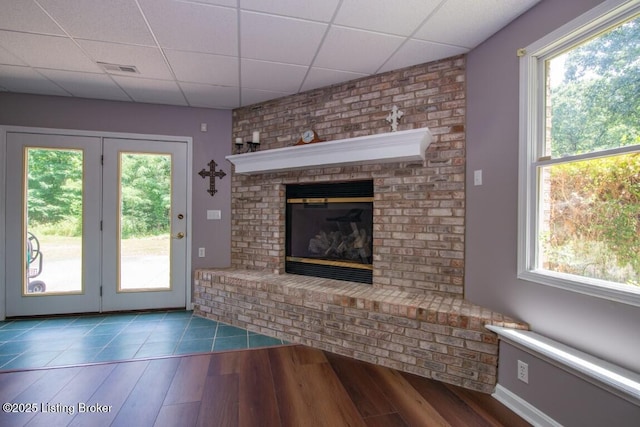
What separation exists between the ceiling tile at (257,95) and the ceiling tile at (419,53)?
1.16 m

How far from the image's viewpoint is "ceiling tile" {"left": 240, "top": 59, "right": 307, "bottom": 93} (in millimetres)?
2411

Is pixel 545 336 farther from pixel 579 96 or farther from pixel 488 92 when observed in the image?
pixel 488 92

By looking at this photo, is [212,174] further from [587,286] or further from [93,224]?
[587,286]

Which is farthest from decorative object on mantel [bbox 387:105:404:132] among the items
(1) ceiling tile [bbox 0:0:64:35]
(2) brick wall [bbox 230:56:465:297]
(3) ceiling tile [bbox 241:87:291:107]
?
(1) ceiling tile [bbox 0:0:64:35]

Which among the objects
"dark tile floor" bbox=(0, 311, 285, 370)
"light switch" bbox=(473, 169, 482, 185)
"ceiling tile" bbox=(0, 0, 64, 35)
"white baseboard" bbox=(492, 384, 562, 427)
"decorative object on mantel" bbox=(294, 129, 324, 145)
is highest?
"ceiling tile" bbox=(0, 0, 64, 35)

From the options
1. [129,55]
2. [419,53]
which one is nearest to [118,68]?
[129,55]

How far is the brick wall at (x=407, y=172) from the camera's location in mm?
2254

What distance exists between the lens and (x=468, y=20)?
1832 millimetres

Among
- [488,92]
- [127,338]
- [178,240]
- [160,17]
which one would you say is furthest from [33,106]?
[488,92]

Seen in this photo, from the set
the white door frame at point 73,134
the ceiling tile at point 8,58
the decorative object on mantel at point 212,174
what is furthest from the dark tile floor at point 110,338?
the ceiling tile at point 8,58

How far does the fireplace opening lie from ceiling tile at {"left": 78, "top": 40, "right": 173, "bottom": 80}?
161 centimetres

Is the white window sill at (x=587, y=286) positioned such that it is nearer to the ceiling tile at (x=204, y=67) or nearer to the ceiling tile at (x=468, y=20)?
the ceiling tile at (x=468, y=20)

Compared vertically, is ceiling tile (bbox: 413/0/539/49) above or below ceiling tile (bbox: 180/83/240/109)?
above

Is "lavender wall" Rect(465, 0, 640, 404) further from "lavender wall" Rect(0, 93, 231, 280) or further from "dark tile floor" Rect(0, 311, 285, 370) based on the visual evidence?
"lavender wall" Rect(0, 93, 231, 280)
